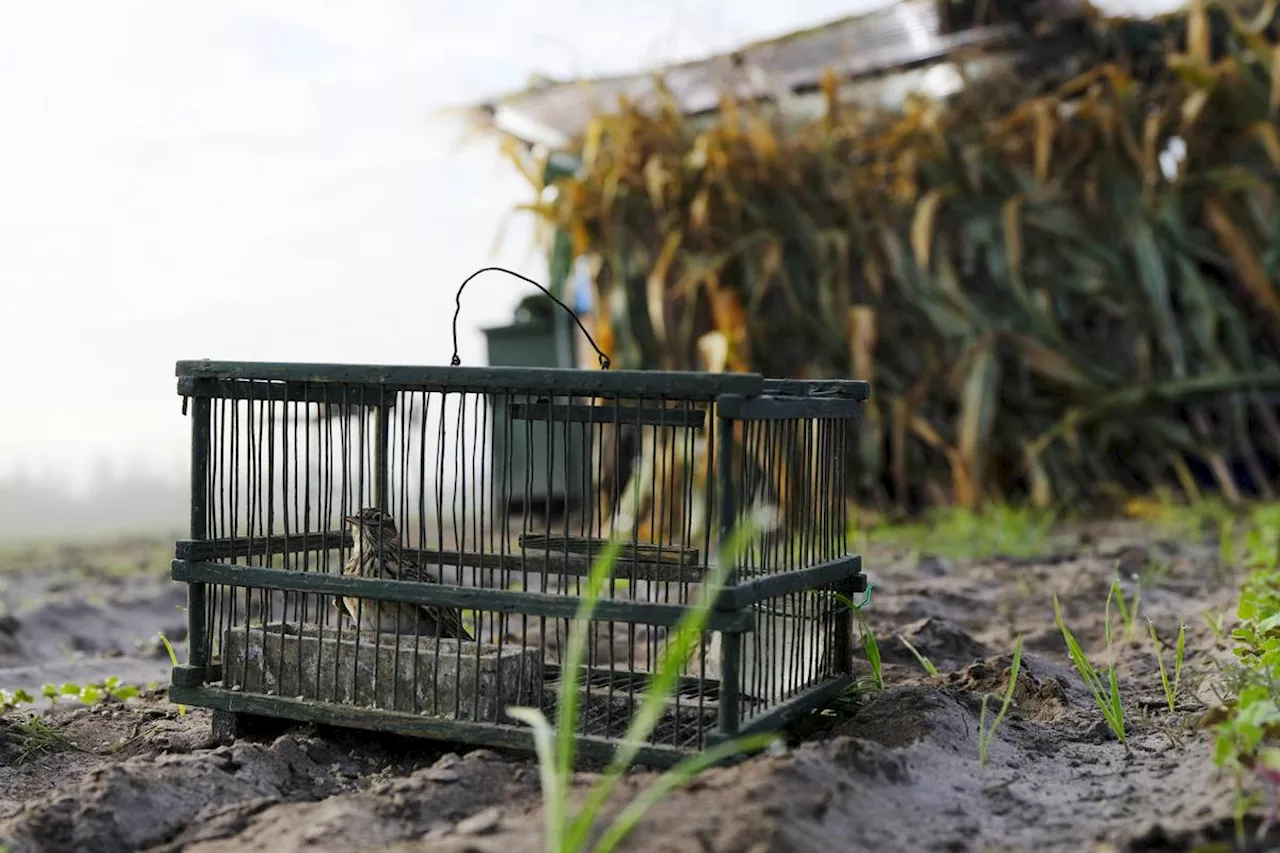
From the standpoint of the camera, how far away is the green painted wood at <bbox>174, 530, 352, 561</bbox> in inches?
114

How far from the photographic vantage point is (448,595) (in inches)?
103

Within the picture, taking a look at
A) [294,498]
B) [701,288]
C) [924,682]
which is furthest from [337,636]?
[701,288]

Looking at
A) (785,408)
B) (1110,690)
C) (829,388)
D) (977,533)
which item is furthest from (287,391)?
(977,533)

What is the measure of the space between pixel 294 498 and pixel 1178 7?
584cm

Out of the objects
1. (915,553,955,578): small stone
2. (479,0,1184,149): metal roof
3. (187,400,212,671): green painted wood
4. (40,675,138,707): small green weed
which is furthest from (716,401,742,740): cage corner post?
(479,0,1184,149): metal roof

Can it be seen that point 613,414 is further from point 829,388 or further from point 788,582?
point 829,388

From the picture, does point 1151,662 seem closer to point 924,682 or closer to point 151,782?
point 924,682

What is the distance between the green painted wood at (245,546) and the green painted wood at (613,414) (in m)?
0.50

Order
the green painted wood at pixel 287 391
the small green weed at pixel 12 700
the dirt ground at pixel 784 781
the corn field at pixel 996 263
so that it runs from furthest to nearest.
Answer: the corn field at pixel 996 263 < the small green weed at pixel 12 700 < the green painted wood at pixel 287 391 < the dirt ground at pixel 784 781

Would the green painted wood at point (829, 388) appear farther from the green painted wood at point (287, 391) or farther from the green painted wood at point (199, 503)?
the green painted wood at point (199, 503)

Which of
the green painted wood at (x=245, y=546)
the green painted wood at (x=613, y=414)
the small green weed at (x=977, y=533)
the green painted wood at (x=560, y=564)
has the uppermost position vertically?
the green painted wood at (x=613, y=414)

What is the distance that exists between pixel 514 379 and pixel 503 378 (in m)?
0.03

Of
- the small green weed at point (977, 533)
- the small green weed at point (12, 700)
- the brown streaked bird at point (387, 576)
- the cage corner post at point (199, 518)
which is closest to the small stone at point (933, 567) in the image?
the small green weed at point (977, 533)

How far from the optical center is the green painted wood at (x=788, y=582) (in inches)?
92.1
